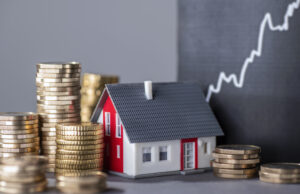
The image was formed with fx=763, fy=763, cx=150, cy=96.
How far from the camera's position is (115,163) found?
3.24 metres

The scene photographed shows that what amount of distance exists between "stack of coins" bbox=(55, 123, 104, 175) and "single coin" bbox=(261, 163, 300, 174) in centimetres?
69

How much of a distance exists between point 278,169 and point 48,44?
8.08 feet

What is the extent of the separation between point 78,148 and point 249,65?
89 cm

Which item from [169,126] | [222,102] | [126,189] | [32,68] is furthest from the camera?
[32,68]

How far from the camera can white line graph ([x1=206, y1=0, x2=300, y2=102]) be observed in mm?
3279

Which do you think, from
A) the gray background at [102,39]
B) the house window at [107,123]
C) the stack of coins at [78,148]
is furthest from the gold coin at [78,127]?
the gray background at [102,39]

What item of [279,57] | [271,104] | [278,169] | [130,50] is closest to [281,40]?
[279,57]

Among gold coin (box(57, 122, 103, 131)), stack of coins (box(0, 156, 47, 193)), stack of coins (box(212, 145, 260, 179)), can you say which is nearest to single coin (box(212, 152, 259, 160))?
stack of coins (box(212, 145, 260, 179))

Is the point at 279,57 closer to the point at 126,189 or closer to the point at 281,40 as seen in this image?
the point at 281,40

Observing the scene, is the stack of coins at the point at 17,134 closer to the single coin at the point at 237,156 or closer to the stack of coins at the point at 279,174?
the single coin at the point at 237,156

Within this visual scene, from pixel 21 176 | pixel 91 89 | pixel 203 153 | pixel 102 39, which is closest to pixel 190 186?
pixel 203 153

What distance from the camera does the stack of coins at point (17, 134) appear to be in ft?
10.3

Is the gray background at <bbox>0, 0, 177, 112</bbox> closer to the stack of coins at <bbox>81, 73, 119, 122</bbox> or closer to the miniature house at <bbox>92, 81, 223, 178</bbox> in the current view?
the stack of coins at <bbox>81, 73, 119, 122</bbox>

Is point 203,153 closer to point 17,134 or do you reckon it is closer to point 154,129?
point 154,129
